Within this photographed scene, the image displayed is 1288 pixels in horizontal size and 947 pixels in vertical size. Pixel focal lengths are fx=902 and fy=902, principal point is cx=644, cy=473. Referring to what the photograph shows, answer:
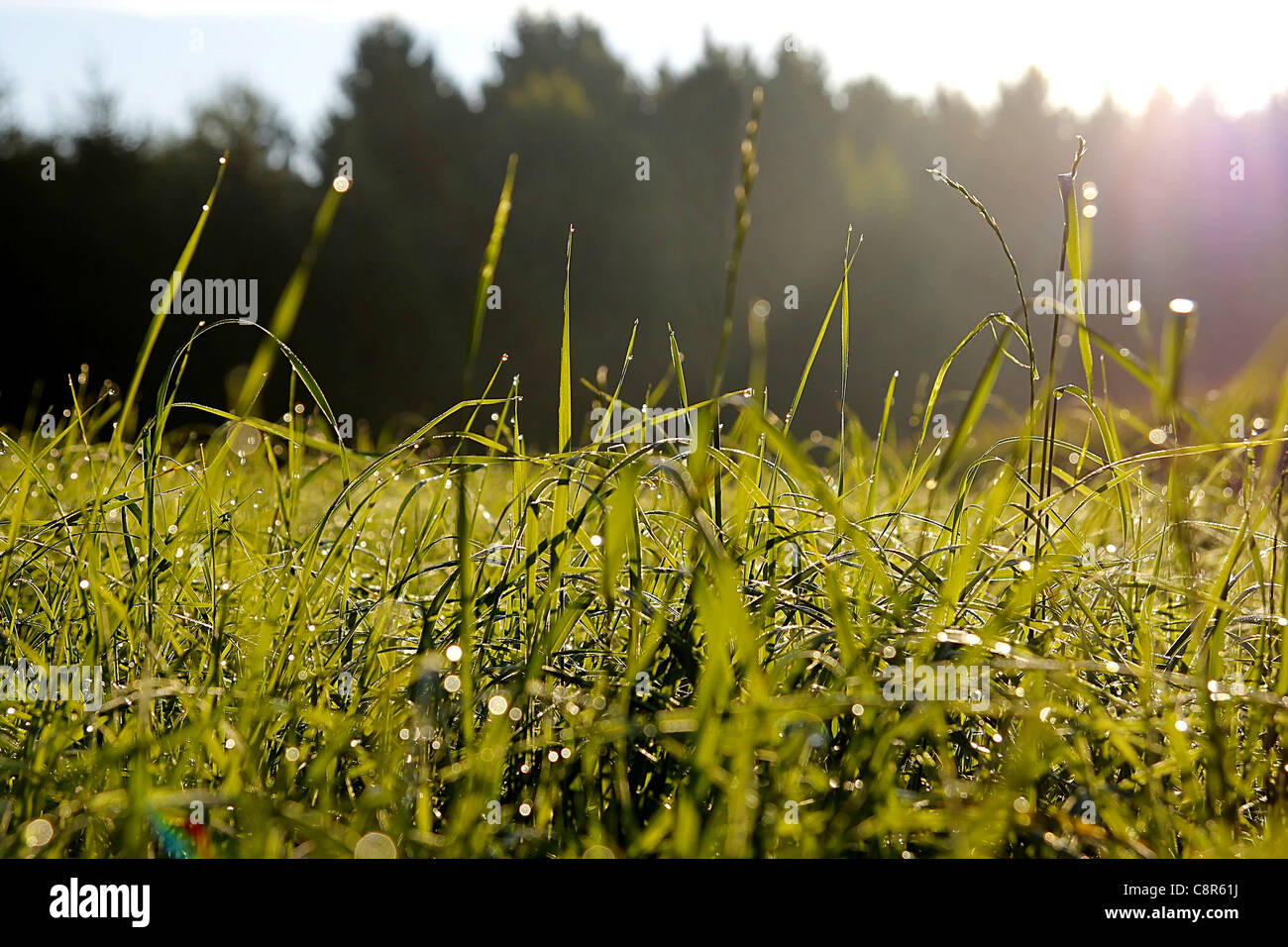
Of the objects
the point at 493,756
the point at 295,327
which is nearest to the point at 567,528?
the point at 493,756

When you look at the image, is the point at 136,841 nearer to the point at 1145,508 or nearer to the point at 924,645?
the point at 924,645

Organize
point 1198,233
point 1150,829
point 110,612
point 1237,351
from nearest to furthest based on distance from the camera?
point 1150,829 → point 110,612 → point 1237,351 → point 1198,233

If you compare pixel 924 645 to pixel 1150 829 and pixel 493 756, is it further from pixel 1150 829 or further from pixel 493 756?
pixel 493 756

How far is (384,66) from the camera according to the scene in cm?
1570

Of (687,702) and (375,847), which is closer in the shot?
(375,847)

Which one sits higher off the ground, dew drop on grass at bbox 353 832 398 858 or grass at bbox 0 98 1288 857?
grass at bbox 0 98 1288 857

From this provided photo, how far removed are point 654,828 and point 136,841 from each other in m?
0.34

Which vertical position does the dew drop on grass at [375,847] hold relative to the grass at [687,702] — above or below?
below

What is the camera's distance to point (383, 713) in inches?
31.6

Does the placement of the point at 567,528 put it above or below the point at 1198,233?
below

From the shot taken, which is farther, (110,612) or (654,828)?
(110,612)

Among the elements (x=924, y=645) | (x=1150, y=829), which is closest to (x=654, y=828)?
(x=924, y=645)
